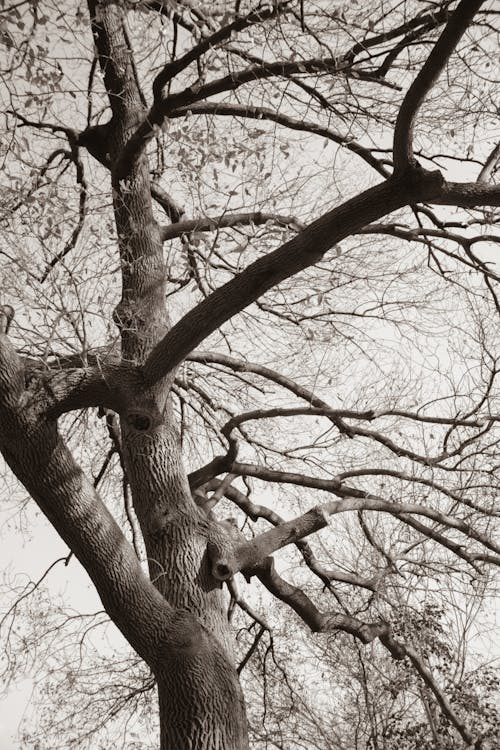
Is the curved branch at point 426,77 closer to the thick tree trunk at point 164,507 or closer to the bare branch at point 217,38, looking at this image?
the bare branch at point 217,38

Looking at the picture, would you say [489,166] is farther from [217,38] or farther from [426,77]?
[217,38]

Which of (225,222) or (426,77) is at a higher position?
(225,222)

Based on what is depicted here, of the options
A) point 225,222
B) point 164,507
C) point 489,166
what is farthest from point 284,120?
point 164,507

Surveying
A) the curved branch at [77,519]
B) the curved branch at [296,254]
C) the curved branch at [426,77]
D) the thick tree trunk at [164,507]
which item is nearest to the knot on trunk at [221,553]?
the thick tree trunk at [164,507]

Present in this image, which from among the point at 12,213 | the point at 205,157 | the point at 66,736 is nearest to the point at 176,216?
the point at 205,157

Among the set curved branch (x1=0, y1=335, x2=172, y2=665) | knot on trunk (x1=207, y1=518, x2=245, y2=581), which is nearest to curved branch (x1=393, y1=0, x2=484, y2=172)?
curved branch (x1=0, y1=335, x2=172, y2=665)

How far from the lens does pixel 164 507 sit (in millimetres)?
4863

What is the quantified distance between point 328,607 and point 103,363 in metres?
6.54

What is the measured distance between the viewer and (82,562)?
4.24 m

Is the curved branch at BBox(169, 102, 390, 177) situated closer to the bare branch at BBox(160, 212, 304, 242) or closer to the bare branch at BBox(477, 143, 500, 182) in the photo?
the bare branch at BBox(160, 212, 304, 242)

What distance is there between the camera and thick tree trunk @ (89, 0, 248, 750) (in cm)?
413

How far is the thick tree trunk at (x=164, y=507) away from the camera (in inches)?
163

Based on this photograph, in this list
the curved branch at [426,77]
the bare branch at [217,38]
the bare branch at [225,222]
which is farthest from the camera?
the bare branch at [225,222]

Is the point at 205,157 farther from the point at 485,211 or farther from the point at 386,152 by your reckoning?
the point at 485,211
